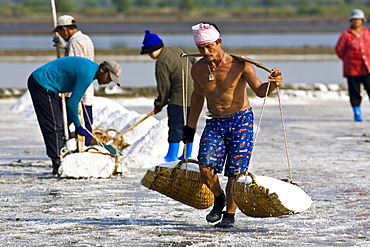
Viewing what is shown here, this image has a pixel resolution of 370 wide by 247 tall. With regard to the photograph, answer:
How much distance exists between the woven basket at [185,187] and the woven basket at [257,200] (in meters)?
0.45

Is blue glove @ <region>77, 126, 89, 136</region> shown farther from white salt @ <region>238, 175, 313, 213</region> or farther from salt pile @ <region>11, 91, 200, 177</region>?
white salt @ <region>238, 175, 313, 213</region>

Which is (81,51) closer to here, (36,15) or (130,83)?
(130,83)

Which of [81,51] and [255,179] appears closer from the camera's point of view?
[255,179]

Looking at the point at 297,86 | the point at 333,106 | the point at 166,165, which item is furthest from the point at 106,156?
the point at 297,86

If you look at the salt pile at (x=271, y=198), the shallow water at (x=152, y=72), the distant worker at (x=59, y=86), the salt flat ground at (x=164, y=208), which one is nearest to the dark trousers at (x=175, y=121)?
the salt flat ground at (x=164, y=208)

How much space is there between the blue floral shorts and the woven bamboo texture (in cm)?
13

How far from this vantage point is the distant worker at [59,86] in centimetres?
772

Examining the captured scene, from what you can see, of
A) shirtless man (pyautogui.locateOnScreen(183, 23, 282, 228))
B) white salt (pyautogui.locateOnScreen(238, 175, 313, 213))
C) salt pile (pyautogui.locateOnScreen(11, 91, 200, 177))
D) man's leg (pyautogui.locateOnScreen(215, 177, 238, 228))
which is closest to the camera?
white salt (pyautogui.locateOnScreen(238, 175, 313, 213))

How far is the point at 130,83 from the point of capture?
2038cm

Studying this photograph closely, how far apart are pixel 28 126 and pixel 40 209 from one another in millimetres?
6063

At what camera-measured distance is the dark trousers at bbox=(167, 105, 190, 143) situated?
885 cm

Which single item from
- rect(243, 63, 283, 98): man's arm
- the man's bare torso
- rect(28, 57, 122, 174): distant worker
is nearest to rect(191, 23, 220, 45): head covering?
the man's bare torso

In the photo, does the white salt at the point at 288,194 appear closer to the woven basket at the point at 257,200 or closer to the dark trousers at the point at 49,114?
the woven basket at the point at 257,200

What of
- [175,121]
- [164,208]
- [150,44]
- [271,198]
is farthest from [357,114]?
[271,198]
